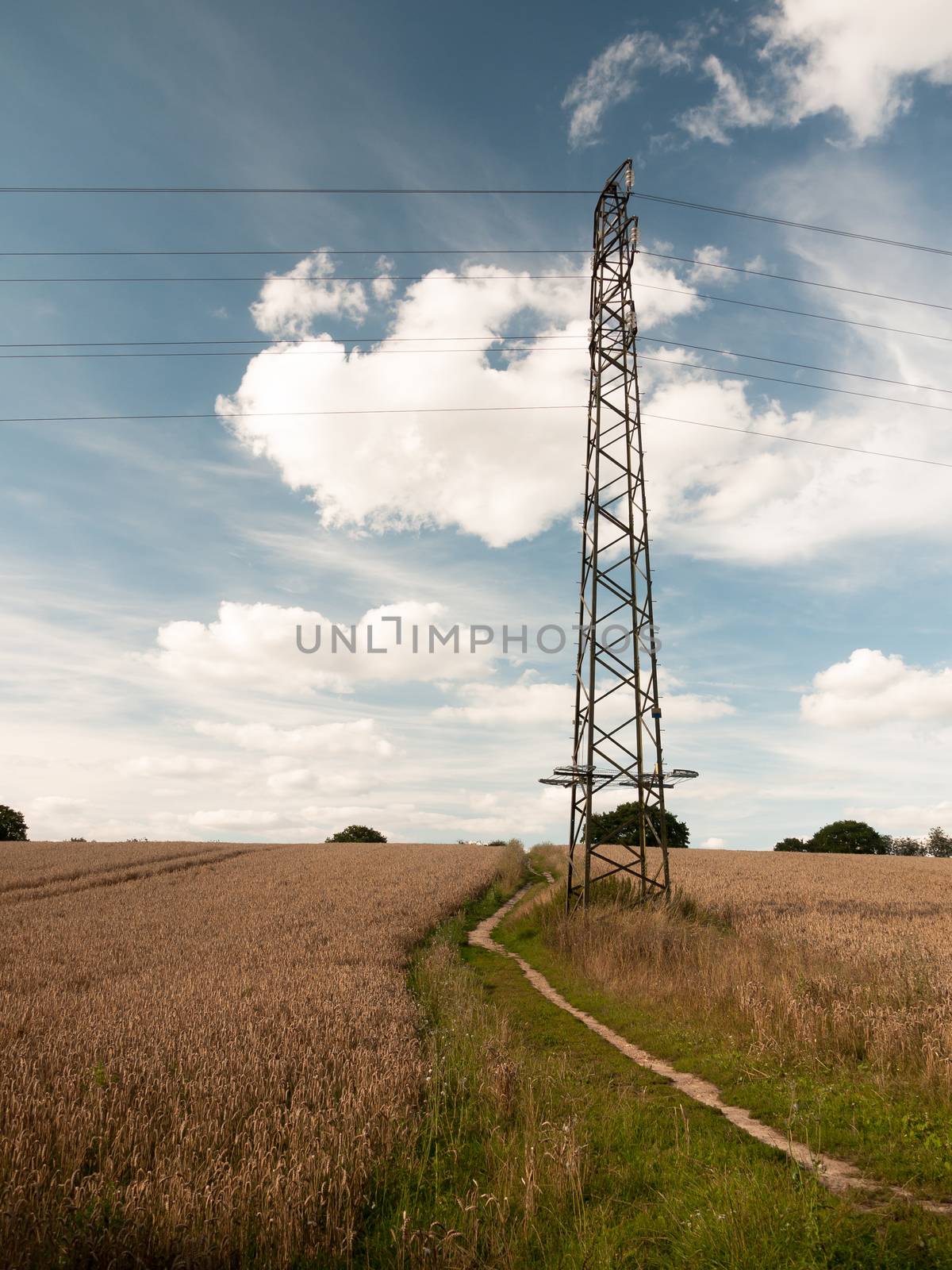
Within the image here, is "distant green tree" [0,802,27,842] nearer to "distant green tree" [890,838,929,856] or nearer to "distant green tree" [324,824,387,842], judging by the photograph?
"distant green tree" [324,824,387,842]

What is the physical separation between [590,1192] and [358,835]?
92047 mm

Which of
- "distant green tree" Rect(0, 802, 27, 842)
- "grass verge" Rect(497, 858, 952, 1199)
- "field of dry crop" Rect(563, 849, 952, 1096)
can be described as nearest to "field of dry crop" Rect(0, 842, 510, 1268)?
"grass verge" Rect(497, 858, 952, 1199)

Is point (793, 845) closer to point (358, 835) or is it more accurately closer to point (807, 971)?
point (358, 835)

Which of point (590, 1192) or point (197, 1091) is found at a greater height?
point (197, 1091)

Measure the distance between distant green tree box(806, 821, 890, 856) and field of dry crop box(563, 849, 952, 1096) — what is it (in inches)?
2883

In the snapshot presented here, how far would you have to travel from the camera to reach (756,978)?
1253cm

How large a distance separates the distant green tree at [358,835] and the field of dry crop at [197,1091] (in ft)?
256

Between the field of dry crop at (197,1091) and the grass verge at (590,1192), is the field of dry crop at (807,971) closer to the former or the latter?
the grass verge at (590,1192)

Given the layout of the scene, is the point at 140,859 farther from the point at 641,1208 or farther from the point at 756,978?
the point at 641,1208

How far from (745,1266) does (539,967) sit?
13083 millimetres

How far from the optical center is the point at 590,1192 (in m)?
6.27

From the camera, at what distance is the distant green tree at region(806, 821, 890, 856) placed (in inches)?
3713

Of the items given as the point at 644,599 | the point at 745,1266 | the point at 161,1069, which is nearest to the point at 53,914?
the point at 161,1069

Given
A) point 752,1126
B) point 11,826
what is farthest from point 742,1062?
point 11,826
